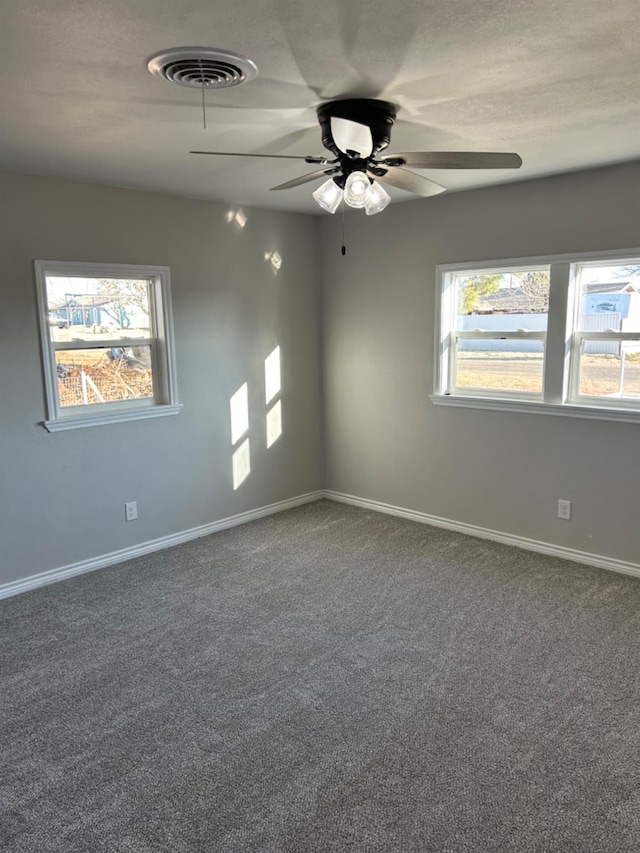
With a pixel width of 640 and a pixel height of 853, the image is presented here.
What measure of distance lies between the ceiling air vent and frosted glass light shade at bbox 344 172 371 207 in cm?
51

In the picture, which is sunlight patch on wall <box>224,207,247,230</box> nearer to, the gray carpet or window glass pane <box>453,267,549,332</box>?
window glass pane <box>453,267,549,332</box>

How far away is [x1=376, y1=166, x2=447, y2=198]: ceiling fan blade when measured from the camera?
8.21 feet

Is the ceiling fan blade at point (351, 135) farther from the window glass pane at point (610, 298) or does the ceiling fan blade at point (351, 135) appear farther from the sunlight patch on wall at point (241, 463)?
the sunlight patch on wall at point (241, 463)

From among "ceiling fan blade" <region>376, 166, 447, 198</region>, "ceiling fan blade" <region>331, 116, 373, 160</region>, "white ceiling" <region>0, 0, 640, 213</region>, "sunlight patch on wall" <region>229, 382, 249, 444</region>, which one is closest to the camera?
"white ceiling" <region>0, 0, 640, 213</region>

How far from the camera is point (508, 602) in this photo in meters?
3.38

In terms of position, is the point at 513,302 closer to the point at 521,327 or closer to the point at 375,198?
the point at 521,327

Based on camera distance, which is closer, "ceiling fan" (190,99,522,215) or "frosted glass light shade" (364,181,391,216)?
"ceiling fan" (190,99,522,215)

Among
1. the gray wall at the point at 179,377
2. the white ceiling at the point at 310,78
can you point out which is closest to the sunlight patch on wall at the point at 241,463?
the gray wall at the point at 179,377

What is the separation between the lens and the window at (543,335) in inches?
144

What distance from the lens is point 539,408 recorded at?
13.0ft

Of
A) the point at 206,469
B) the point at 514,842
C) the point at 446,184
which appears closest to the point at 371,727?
the point at 514,842

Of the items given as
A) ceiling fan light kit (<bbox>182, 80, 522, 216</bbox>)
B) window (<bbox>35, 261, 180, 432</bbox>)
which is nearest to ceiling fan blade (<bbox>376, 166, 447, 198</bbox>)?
ceiling fan light kit (<bbox>182, 80, 522, 216</bbox>)

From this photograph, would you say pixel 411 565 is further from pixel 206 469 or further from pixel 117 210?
pixel 117 210

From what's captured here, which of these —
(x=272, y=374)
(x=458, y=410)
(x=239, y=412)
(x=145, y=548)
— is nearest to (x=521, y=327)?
(x=458, y=410)
